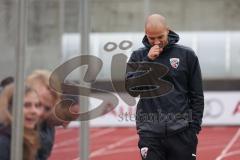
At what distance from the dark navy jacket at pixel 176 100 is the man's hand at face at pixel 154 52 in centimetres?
4

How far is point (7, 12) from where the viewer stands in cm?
452

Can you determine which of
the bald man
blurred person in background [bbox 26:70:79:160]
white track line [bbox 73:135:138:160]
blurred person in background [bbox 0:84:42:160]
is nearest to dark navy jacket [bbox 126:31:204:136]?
the bald man

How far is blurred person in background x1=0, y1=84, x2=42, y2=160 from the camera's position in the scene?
175 inches

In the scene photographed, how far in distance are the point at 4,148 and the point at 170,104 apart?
1.63 metres

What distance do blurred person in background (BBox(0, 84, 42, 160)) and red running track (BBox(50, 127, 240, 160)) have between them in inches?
6.9

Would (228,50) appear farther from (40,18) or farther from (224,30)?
(40,18)

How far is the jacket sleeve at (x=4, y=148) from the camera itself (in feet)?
14.1

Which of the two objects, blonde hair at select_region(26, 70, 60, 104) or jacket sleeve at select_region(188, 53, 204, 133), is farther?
blonde hair at select_region(26, 70, 60, 104)

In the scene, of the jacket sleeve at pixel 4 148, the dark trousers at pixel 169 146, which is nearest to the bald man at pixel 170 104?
the dark trousers at pixel 169 146

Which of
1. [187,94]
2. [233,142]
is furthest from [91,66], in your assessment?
[233,142]

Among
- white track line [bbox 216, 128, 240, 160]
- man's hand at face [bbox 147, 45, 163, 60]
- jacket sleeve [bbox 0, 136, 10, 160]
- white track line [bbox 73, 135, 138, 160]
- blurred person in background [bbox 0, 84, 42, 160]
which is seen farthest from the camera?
white track line [bbox 73, 135, 138, 160]

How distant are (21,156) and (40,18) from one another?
1053mm

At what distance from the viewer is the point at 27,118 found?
4496 mm

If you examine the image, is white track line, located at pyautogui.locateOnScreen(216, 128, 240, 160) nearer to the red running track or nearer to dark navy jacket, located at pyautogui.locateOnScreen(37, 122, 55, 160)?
A: the red running track
